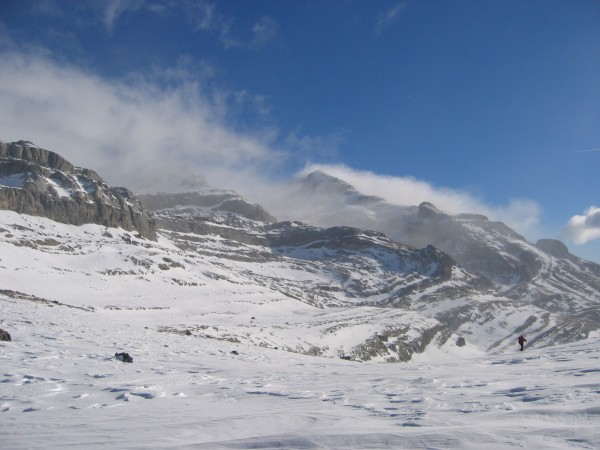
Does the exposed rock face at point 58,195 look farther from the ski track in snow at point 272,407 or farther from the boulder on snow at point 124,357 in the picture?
the ski track in snow at point 272,407

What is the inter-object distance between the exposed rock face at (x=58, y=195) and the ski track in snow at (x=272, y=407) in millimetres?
125849

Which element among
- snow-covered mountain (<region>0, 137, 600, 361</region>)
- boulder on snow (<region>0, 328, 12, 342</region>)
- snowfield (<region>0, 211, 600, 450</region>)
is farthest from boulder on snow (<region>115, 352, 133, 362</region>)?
snow-covered mountain (<region>0, 137, 600, 361</region>)

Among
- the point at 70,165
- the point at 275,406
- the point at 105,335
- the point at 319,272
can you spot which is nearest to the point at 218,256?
the point at 319,272

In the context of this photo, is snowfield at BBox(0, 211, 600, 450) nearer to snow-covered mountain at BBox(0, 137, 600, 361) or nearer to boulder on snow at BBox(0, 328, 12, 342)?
boulder on snow at BBox(0, 328, 12, 342)

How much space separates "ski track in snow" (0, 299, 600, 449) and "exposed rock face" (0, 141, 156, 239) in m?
126

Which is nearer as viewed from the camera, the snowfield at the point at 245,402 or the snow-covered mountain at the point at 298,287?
the snowfield at the point at 245,402

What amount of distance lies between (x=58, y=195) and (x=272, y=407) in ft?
468

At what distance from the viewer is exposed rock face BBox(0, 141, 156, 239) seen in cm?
12281

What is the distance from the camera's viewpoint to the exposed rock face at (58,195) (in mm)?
122812

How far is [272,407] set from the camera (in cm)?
855

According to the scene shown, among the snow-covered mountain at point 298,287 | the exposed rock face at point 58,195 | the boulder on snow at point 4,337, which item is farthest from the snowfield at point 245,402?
the exposed rock face at point 58,195

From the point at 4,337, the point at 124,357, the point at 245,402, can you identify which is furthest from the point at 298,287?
the point at 245,402

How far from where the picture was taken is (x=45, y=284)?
7031cm

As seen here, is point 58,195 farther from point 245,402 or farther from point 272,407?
point 272,407
